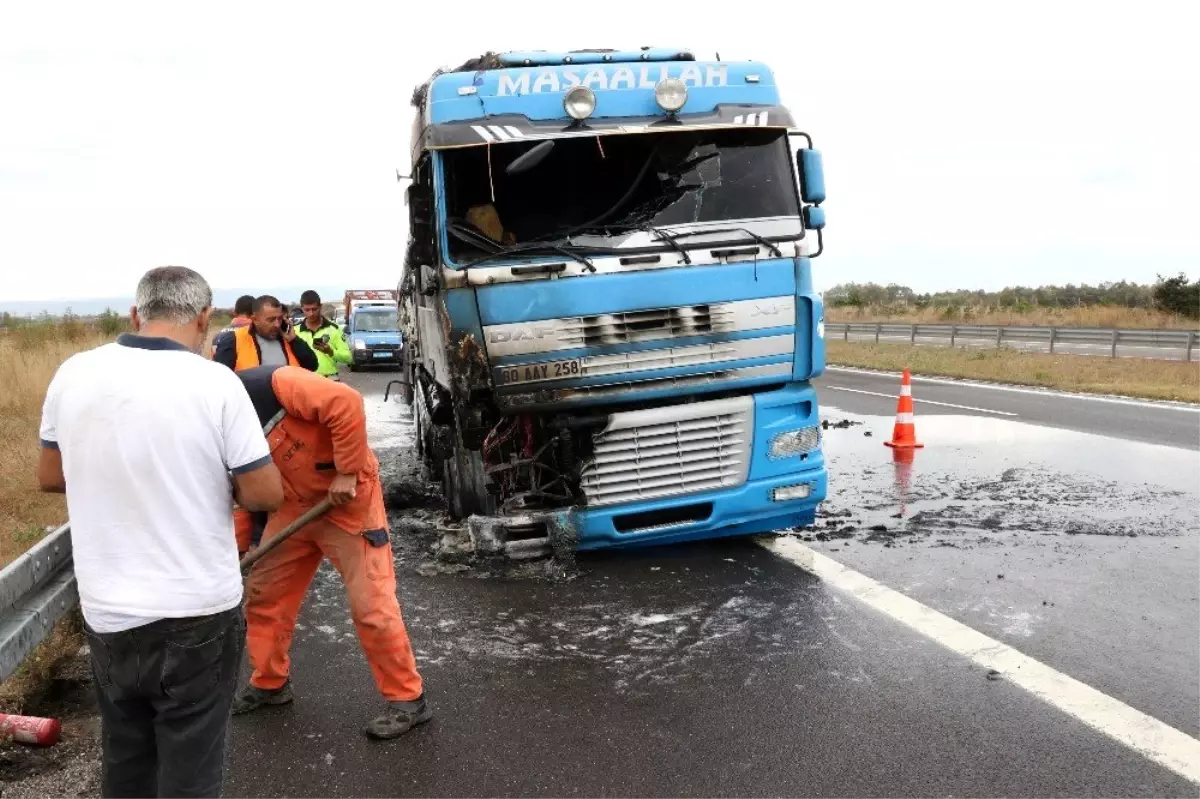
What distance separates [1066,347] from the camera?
97.7 ft

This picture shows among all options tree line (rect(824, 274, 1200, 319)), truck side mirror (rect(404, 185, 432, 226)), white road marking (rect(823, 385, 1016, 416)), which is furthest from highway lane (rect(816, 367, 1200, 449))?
tree line (rect(824, 274, 1200, 319))

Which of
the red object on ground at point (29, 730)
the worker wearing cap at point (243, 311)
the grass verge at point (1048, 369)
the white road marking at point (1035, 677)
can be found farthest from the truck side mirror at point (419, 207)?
the grass verge at point (1048, 369)

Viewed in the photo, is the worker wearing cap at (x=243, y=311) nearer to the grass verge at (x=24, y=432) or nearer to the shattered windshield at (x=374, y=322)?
the grass verge at (x=24, y=432)

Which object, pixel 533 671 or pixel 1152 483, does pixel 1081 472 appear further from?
pixel 533 671

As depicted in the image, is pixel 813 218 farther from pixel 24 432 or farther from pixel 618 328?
pixel 24 432

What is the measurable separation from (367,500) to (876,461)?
23.4ft

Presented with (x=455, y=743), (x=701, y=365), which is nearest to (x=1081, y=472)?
(x=701, y=365)

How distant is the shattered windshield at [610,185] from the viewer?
6.21 meters

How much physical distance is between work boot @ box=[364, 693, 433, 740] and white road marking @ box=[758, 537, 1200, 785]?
2.41 metres

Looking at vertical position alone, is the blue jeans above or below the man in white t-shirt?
below

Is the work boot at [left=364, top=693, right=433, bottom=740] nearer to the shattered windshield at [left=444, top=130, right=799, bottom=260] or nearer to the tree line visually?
the shattered windshield at [left=444, top=130, right=799, bottom=260]

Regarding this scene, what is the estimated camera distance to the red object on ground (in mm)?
3764

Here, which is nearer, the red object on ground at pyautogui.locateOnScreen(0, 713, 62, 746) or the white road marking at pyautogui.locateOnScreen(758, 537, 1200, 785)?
the white road marking at pyautogui.locateOnScreen(758, 537, 1200, 785)

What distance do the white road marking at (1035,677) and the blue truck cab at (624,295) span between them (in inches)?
32.9
